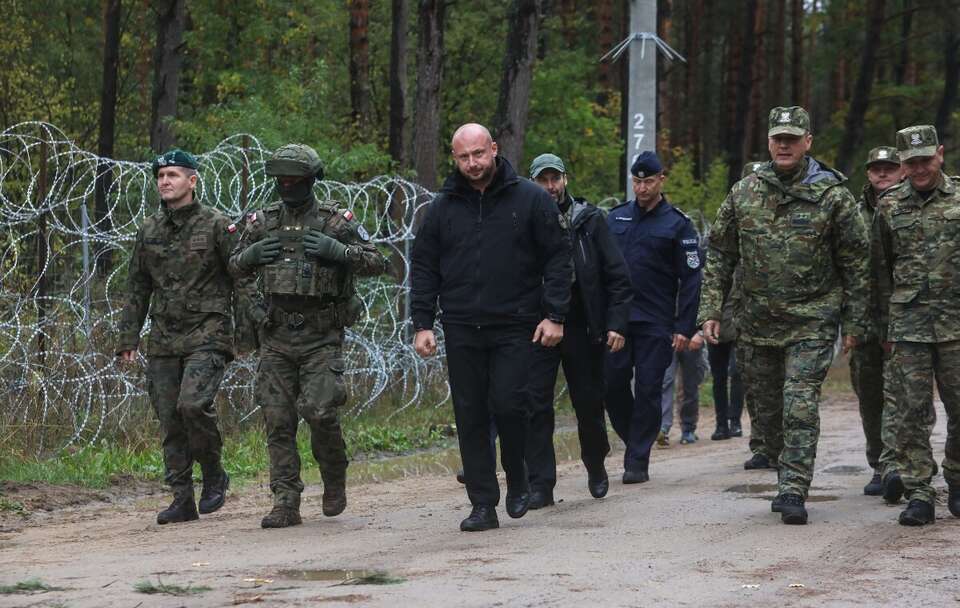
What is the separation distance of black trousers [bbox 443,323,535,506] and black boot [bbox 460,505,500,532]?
0.12 feet

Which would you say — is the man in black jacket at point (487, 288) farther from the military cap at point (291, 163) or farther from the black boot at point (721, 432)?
the black boot at point (721, 432)

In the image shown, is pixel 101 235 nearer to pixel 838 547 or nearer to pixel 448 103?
pixel 838 547

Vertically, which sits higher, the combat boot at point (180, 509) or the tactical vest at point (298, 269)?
the tactical vest at point (298, 269)

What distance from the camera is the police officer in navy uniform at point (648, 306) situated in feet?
Answer: 35.1

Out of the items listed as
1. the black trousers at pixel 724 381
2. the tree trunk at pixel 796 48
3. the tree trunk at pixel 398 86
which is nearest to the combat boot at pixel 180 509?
the black trousers at pixel 724 381

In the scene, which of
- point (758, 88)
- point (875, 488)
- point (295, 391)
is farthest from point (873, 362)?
point (758, 88)

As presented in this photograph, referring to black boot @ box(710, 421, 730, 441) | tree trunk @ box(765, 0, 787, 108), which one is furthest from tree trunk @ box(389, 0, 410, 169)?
tree trunk @ box(765, 0, 787, 108)

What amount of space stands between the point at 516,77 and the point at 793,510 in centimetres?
1141

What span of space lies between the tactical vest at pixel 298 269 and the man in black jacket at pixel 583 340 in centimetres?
144

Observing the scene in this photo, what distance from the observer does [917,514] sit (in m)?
8.35

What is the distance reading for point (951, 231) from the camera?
28.0ft

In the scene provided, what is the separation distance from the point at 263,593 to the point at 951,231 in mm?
4409

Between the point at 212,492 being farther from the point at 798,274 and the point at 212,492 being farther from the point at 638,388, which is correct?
the point at 798,274

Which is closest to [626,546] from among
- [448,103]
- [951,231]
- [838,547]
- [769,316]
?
[838,547]
